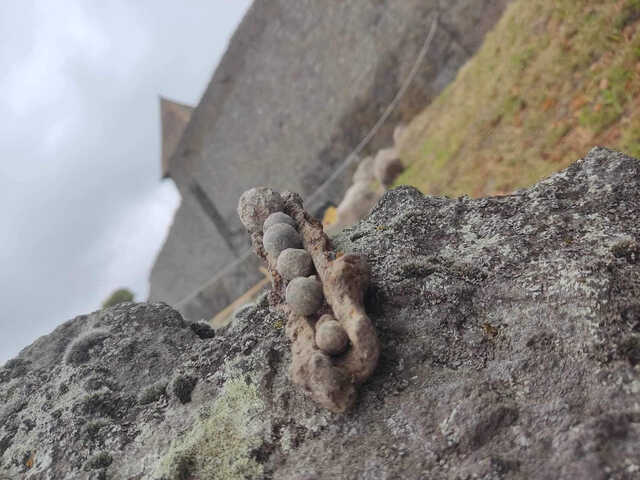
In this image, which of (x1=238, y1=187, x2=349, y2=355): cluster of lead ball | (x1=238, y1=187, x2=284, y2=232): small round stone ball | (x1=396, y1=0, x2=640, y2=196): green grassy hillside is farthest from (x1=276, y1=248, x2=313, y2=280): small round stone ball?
(x1=396, y1=0, x2=640, y2=196): green grassy hillside

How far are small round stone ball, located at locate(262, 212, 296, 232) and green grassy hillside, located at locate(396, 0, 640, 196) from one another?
3.19m

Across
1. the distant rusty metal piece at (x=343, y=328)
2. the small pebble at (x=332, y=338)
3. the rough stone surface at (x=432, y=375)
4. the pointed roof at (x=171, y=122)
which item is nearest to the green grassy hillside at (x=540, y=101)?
the rough stone surface at (x=432, y=375)

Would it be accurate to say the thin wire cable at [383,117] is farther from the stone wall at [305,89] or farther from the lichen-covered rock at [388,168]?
the lichen-covered rock at [388,168]

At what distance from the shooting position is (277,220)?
2049 mm

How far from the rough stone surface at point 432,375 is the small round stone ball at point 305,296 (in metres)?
0.19

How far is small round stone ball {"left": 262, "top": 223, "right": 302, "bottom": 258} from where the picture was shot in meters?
1.93

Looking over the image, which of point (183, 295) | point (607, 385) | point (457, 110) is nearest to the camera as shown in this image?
point (607, 385)

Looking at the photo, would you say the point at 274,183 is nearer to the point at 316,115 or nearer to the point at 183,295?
the point at 316,115

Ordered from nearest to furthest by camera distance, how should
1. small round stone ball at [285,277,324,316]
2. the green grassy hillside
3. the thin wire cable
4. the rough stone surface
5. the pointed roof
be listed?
the rough stone surface → small round stone ball at [285,277,324,316] → the green grassy hillside → the thin wire cable → the pointed roof

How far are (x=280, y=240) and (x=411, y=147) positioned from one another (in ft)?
22.8

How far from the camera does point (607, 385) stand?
142cm

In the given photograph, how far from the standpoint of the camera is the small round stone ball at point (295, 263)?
1.86 m

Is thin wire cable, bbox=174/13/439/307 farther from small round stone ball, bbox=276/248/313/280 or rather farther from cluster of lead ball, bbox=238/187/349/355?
small round stone ball, bbox=276/248/313/280

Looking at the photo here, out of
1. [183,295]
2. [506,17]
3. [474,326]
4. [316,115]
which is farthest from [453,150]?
[183,295]
